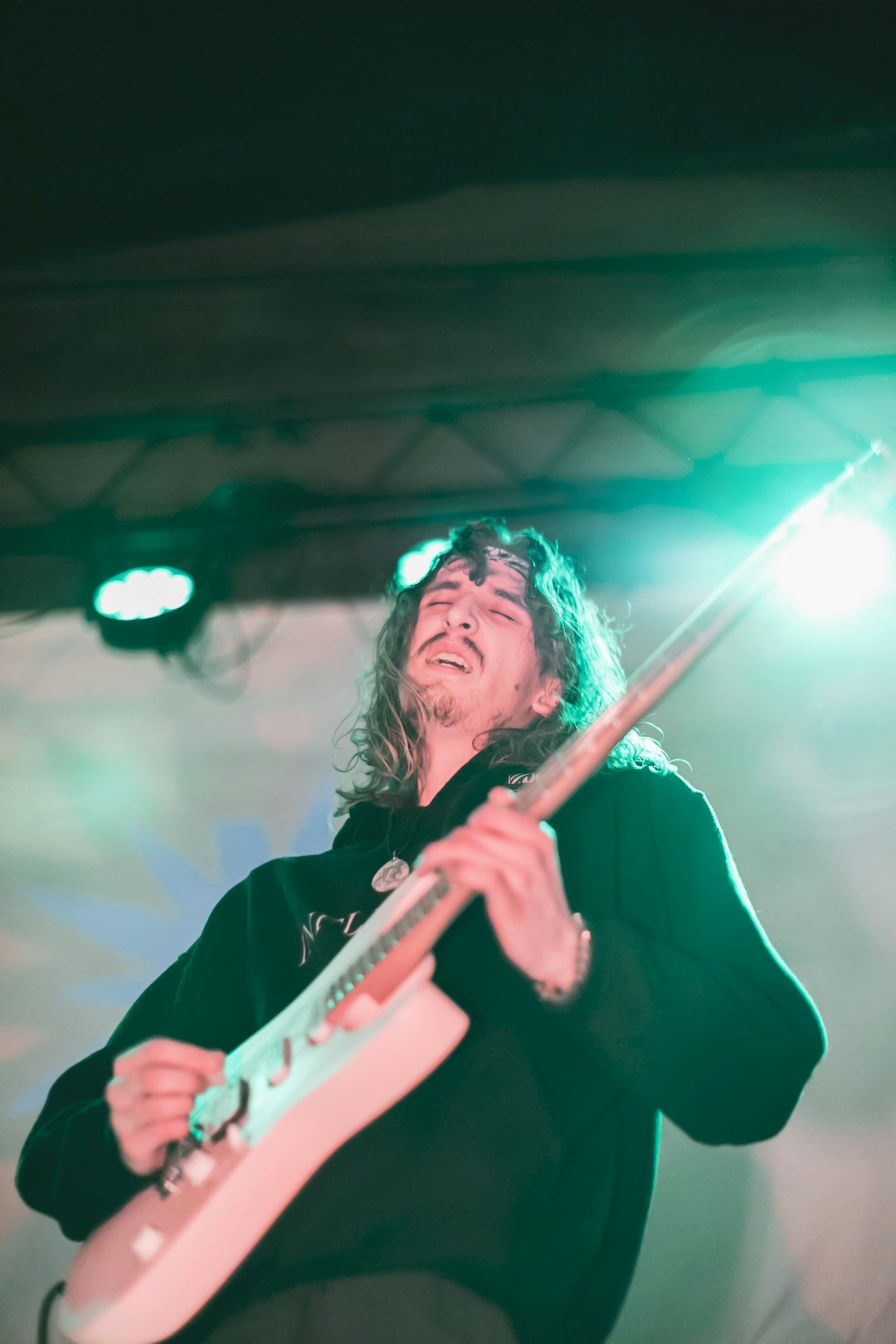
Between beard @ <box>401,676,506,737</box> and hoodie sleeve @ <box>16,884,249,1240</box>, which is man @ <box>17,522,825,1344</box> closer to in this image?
hoodie sleeve @ <box>16,884,249,1240</box>

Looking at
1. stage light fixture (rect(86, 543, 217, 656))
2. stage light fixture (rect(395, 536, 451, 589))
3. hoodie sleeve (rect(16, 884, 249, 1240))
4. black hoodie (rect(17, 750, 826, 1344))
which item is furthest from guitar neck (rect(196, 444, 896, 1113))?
stage light fixture (rect(86, 543, 217, 656))

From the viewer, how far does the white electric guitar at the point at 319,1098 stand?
3.62ft

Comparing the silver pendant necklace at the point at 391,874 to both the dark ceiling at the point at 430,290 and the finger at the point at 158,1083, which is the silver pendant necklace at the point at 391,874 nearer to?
the finger at the point at 158,1083

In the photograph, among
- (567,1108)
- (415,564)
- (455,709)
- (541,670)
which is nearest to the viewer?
(567,1108)

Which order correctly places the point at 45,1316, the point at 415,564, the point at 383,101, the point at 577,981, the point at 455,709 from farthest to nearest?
the point at 415,564
the point at 383,101
the point at 455,709
the point at 45,1316
the point at 577,981

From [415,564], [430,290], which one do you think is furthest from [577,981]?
[430,290]

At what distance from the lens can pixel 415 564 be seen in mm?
2180

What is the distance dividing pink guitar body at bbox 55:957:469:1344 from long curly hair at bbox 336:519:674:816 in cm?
58

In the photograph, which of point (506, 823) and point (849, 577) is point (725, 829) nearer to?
point (849, 577)

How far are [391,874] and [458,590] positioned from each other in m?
0.64

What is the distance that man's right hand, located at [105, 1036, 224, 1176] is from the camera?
4.03 ft

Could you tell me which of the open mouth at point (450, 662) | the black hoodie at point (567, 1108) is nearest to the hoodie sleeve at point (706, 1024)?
the black hoodie at point (567, 1108)

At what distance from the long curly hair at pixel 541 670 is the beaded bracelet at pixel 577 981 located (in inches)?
19.0

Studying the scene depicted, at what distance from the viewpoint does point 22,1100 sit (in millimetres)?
1762
